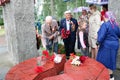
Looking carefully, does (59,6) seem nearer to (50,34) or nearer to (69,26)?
(69,26)

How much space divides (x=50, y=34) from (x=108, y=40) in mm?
2467

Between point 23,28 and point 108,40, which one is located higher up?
point 23,28

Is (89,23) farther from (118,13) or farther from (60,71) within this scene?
(60,71)

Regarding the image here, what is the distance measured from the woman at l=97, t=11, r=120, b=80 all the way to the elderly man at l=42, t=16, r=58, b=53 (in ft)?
6.84

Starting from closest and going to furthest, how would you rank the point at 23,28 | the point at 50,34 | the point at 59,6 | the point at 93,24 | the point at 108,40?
the point at 108,40 < the point at 23,28 < the point at 93,24 < the point at 50,34 < the point at 59,6

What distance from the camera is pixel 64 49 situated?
31.0 ft

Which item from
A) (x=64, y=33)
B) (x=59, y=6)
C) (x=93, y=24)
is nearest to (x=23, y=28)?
(x=64, y=33)

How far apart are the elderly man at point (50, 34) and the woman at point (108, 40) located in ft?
6.84

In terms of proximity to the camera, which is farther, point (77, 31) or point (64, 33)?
point (77, 31)

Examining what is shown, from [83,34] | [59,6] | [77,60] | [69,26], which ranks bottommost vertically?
[77,60]

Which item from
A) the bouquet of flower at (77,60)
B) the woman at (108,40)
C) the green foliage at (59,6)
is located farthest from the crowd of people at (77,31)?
the green foliage at (59,6)

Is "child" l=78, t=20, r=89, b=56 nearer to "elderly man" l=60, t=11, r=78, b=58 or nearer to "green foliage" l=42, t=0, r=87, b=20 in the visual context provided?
"elderly man" l=60, t=11, r=78, b=58

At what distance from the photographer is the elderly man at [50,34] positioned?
8555 mm

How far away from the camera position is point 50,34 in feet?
28.7
